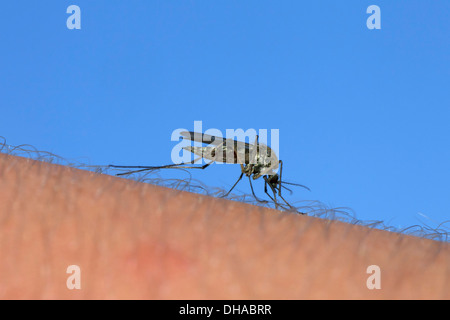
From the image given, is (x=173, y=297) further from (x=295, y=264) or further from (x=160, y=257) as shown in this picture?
(x=295, y=264)

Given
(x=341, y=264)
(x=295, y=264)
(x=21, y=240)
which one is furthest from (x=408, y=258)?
(x=21, y=240)

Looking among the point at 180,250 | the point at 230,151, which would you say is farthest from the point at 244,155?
the point at 180,250

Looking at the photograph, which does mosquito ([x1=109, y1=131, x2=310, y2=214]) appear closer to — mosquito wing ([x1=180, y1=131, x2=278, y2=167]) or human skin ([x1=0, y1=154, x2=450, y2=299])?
mosquito wing ([x1=180, y1=131, x2=278, y2=167])

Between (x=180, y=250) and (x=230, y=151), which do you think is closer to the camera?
(x=180, y=250)

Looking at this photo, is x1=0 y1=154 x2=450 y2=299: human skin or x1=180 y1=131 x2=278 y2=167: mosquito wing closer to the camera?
x1=0 y1=154 x2=450 y2=299: human skin

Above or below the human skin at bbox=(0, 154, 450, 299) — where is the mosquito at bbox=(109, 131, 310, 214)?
above

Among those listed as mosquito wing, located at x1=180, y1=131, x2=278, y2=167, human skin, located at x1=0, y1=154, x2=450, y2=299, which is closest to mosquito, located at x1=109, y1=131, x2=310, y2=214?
mosquito wing, located at x1=180, y1=131, x2=278, y2=167

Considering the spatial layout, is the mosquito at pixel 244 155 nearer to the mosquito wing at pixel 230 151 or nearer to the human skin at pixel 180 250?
the mosquito wing at pixel 230 151

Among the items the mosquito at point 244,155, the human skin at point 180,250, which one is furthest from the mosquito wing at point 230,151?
the human skin at point 180,250

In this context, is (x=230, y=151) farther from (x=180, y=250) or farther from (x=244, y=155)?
(x=180, y=250)

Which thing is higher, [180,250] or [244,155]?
[244,155]
